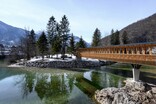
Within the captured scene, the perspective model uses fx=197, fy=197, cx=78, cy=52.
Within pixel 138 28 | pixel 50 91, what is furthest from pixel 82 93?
pixel 138 28

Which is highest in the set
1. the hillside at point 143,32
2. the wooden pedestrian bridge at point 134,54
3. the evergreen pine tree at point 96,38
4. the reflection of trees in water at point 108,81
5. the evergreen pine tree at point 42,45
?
the hillside at point 143,32

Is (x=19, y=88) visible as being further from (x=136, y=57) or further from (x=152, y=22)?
(x=152, y=22)

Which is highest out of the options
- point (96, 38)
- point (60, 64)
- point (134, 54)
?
point (96, 38)

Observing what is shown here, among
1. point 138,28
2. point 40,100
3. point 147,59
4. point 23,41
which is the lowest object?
point 40,100

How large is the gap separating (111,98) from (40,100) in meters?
7.22

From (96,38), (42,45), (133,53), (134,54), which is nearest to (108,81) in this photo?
(133,53)

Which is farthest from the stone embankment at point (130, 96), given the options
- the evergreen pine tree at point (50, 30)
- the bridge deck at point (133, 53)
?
the evergreen pine tree at point (50, 30)

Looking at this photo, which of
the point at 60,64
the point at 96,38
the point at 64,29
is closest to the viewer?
the point at 60,64

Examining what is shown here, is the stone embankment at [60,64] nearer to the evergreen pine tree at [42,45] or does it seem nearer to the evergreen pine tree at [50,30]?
the evergreen pine tree at [42,45]

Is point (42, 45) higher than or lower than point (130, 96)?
higher

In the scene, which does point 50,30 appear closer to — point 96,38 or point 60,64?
point 60,64

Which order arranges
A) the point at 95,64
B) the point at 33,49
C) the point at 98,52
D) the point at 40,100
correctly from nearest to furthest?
the point at 40,100 < the point at 98,52 < the point at 95,64 < the point at 33,49

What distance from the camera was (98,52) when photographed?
34219mm

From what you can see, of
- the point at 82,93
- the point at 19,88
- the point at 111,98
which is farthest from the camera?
the point at 19,88
